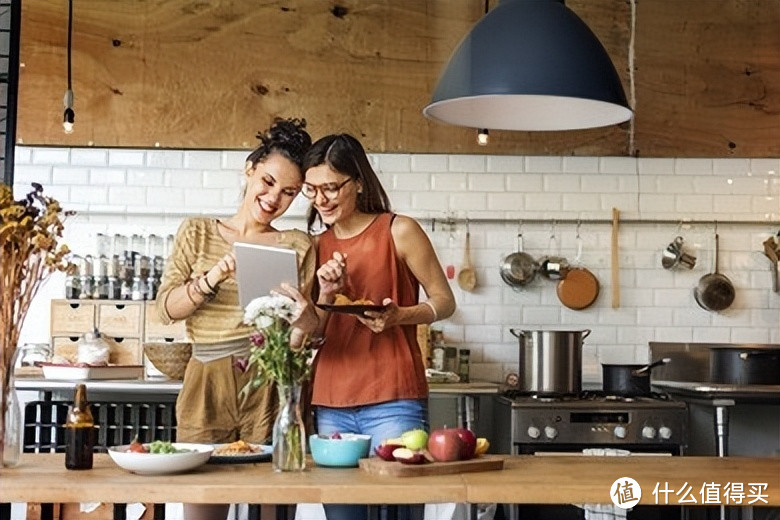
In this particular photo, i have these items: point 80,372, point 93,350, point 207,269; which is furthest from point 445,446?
point 93,350

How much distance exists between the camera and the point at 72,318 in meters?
6.00

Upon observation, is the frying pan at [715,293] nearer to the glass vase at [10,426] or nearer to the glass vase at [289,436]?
the glass vase at [289,436]

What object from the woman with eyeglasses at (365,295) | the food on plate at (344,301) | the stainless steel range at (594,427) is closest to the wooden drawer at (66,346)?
the stainless steel range at (594,427)

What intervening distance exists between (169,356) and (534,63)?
3052 millimetres

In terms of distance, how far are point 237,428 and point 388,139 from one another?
3285mm

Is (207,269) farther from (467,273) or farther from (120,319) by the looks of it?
(467,273)

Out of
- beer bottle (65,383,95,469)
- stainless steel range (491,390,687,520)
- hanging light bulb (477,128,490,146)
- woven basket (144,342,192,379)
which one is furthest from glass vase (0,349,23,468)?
hanging light bulb (477,128,490,146)

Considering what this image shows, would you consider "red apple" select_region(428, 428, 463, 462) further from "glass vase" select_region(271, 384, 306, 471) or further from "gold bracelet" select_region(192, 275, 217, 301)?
"gold bracelet" select_region(192, 275, 217, 301)

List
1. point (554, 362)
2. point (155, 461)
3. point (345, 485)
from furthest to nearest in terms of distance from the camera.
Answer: point (554, 362)
point (155, 461)
point (345, 485)

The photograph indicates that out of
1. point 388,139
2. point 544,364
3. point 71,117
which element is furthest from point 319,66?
point 544,364

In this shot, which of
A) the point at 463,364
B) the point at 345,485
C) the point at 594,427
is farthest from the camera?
the point at 463,364

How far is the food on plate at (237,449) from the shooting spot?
10.0 ft

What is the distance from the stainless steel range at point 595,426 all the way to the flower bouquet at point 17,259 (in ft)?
9.70

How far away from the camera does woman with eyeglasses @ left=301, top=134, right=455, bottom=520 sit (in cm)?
332
